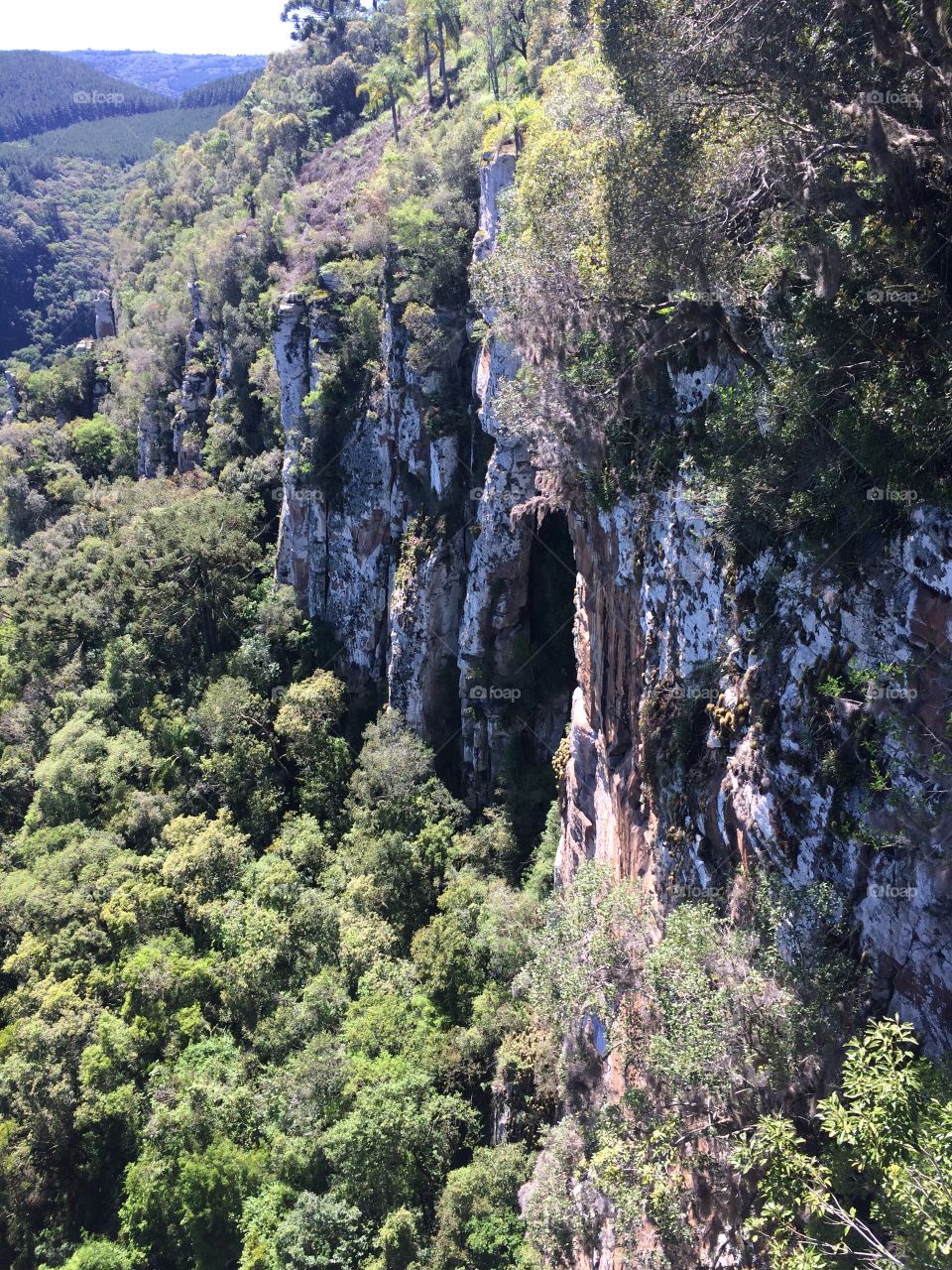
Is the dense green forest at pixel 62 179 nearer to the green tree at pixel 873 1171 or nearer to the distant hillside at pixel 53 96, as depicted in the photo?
the distant hillside at pixel 53 96

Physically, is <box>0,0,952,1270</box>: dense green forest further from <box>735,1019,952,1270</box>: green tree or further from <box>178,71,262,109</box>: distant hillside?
<box>178,71,262,109</box>: distant hillside

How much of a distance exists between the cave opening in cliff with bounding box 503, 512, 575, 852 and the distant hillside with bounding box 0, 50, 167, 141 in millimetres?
178934

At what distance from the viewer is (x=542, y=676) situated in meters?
33.0

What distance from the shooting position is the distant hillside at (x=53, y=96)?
155375 mm

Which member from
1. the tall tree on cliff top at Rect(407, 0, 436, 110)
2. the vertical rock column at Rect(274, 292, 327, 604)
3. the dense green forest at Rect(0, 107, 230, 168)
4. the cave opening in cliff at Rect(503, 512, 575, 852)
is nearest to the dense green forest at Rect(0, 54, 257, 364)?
the dense green forest at Rect(0, 107, 230, 168)

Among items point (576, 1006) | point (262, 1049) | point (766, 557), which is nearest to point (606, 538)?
point (766, 557)

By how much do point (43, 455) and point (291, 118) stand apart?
39.1 meters

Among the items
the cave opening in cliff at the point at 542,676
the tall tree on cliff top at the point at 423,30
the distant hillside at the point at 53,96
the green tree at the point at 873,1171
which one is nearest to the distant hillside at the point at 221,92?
the distant hillside at the point at 53,96

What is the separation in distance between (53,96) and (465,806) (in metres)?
197

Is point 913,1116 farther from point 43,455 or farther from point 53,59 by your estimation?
point 53,59

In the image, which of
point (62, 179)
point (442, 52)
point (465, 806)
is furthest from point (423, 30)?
point (62, 179)

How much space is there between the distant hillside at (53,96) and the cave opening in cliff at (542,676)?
17893cm

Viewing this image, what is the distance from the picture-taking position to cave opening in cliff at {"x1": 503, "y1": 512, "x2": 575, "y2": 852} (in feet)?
104

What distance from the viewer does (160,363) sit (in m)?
64.0
